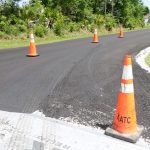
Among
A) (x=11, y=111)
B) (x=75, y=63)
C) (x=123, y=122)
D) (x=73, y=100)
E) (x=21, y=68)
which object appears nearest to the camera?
(x=123, y=122)

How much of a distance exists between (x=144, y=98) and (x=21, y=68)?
13.1ft

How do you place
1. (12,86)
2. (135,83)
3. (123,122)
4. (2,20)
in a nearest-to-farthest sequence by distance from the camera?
(123,122) < (12,86) < (135,83) < (2,20)

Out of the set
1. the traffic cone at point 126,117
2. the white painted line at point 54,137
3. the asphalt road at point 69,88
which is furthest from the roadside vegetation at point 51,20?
the traffic cone at point 126,117

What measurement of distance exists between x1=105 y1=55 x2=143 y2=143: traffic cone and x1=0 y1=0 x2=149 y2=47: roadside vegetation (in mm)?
12276

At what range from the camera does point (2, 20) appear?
19.4m

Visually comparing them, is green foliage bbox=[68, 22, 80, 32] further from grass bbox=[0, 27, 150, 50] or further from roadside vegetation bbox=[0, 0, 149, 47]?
grass bbox=[0, 27, 150, 50]

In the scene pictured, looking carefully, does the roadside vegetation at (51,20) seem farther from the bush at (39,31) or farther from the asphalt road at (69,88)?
the asphalt road at (69,88)

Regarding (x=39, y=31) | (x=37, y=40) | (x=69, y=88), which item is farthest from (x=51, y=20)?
(x=69, y=88)

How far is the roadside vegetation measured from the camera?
63.7ft

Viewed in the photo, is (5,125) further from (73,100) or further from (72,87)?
(72,87)

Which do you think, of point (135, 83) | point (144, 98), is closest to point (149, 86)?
point (135, 83)

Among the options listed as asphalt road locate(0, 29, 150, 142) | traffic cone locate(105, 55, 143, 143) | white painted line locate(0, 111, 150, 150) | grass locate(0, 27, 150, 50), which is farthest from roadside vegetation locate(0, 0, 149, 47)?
traffic cone locate(105, 55, 143, 143)

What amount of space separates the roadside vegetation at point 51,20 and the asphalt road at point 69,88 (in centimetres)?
715

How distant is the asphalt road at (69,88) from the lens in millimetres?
5105
